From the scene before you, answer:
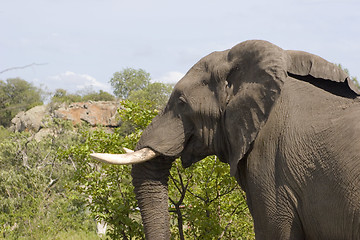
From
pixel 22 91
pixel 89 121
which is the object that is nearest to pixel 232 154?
pixel 89 121

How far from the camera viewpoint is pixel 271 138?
3.99 metres

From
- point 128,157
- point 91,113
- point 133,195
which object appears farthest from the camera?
point 91,113

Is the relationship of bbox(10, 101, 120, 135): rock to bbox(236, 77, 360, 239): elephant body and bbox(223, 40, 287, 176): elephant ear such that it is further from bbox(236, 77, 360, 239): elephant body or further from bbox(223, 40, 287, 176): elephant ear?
bbox(236, 77, 360, 239): elephant body

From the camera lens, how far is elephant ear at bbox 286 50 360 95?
417 cm

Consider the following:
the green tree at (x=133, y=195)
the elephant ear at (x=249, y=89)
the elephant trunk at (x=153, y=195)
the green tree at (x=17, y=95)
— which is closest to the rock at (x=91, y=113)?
the green tree at (x=17, y=95)

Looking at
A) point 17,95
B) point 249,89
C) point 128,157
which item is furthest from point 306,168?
point 17,95

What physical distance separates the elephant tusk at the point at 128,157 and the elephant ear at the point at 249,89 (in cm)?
64

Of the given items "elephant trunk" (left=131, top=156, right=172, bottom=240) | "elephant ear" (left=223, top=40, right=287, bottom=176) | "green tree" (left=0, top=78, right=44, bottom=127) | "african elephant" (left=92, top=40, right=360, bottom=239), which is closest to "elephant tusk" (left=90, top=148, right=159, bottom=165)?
"african elephant" (left=92, top=40, right=360, bottom=239)

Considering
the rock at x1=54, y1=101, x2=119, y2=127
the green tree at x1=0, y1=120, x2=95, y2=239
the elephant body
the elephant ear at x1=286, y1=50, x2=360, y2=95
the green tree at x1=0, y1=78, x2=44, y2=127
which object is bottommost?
the elephant body

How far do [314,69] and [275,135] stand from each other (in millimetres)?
601

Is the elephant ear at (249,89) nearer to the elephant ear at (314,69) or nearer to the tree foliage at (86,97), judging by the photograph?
the elephant ear at (314,69)

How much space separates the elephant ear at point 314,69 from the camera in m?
4.17

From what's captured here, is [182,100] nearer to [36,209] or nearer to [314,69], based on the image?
[314,69]

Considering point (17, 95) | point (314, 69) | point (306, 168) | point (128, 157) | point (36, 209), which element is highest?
point (17, 95)
